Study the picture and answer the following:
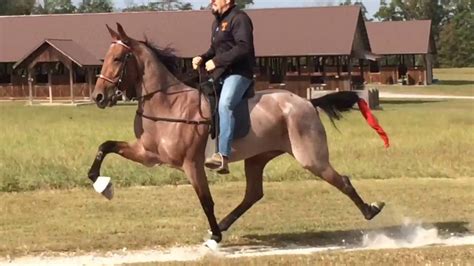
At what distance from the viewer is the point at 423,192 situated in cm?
1347

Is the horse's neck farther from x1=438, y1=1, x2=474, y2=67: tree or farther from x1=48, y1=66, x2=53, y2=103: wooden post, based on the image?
x1=438, y1=1, x2=474, y2=67: tree

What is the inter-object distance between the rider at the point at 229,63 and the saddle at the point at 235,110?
0.07 metres

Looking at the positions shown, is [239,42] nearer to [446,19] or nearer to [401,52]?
[401,52]

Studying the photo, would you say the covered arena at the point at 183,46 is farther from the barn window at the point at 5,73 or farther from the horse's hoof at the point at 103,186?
the horse's hoof at the point at 103,186

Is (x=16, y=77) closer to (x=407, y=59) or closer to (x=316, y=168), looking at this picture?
(x=407, y=59)

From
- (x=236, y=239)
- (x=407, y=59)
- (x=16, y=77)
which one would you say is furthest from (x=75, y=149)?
(x=407, y=59)

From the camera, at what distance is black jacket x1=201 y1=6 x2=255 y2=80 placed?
915 cm

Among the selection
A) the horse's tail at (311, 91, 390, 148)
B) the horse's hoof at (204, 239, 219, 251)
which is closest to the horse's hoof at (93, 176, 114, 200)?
the horse's hoof at (204, 239, 219, 251)

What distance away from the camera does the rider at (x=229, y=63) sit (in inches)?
361

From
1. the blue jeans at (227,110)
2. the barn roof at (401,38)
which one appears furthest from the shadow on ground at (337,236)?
the barn roof at (401,38)

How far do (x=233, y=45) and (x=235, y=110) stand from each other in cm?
72

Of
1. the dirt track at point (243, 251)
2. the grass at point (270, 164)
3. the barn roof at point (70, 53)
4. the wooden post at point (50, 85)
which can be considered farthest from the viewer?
→ the wooden post at point (50, 85)

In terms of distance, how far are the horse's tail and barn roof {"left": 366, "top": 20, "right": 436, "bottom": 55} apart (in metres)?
70.7

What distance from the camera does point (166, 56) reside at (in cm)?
976
